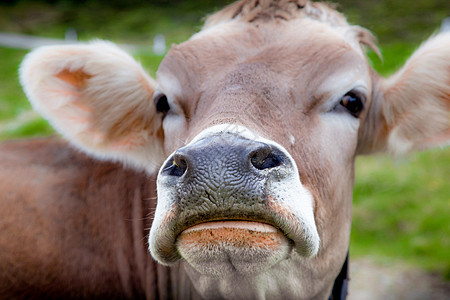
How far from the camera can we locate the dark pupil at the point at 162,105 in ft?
11.8

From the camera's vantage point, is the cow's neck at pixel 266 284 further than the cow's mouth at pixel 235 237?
Yes

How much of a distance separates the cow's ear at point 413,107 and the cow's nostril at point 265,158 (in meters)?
1.47

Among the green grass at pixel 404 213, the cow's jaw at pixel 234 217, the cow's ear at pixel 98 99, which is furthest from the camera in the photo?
the green grass at pixel 404 213

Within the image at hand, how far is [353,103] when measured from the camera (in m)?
3.44

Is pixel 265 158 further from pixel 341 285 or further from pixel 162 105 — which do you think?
pixel 341 285

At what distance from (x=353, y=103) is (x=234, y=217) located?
139 cm

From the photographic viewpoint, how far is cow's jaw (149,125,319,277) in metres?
2.43

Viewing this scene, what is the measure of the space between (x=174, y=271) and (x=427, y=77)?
7.56 feet

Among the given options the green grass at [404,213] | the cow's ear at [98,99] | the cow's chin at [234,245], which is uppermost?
the cow's chin at [234,245]

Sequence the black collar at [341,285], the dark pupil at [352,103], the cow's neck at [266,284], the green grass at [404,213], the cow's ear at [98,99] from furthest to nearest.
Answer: the green grass at [404,213] → the black collar at [341,285] → the cow's ear at [98,99] → the dark pupil at [352,103] → the cow's neck at [266,284]

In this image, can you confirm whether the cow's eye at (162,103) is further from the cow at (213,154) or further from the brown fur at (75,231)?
the brown fur at (75,231)

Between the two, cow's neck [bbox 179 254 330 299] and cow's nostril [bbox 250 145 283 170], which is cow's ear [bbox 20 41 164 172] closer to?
cow's neck [bbox 179 254 330 299]

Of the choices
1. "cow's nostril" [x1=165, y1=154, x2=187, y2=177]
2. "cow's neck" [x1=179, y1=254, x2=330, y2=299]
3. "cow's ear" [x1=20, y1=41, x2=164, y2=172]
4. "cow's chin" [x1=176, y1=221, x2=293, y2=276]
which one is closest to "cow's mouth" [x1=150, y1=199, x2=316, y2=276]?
"cow's chin" [x1=176, y1=221, x2=293, y2=276]

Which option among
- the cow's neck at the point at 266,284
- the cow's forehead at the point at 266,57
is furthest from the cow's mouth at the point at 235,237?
the cow's forehead at the point at 266,57
